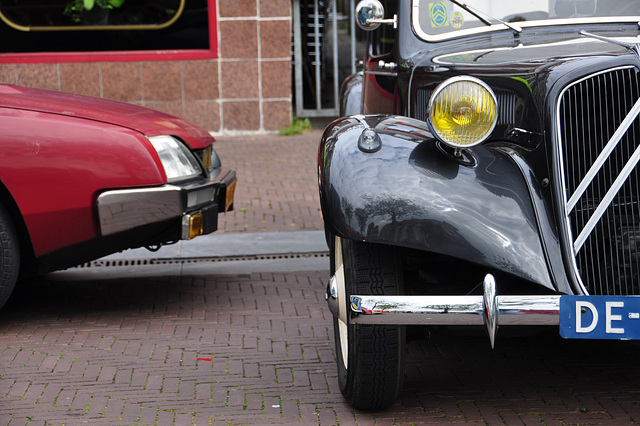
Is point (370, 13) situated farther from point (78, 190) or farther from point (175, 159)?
point (78, 190)

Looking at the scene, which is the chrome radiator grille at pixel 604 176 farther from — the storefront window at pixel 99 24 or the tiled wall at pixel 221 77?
the storefront window at pixel 99 24

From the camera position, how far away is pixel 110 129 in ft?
13.6

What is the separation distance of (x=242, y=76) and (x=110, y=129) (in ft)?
21.9

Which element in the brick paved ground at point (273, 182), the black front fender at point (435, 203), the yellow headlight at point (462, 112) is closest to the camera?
the black front fender at point (435, 203)

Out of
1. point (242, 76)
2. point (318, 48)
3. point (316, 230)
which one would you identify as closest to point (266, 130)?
point (242, 76)

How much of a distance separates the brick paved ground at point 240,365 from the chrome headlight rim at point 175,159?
741 millimetres

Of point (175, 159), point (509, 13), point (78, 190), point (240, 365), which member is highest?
point (509, 13)

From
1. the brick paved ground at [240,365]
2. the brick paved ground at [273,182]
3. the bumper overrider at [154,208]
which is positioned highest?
the bumper overrider at [154,208]

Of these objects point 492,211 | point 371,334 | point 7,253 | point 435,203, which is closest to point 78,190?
point 7,253

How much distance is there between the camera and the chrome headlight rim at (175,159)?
168 inches

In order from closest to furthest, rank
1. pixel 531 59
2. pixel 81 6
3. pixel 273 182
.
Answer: pixel 531 59, pixel 273 182, pixel 81 6

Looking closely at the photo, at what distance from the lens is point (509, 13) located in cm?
399

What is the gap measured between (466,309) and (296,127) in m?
8.62

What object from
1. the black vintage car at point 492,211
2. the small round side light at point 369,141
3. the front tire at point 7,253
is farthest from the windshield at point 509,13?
the front tire at point 7,253
